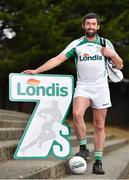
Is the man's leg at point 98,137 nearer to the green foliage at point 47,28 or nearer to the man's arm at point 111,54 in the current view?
the man's arm at point 111,54

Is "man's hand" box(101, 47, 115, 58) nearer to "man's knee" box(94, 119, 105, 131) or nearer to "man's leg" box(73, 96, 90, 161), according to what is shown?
"man's leg" box(73, 96, 90, 161)

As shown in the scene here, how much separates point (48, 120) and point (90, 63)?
93cm

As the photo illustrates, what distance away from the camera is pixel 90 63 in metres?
6.25

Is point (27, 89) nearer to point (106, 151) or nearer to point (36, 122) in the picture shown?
point (36, 122)

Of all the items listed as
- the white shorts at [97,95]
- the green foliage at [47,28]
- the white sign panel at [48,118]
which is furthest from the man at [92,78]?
the green foliage at [47,28]

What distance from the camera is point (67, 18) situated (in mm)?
21078

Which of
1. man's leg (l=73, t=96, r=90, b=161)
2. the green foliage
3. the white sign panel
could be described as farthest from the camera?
the green foliage

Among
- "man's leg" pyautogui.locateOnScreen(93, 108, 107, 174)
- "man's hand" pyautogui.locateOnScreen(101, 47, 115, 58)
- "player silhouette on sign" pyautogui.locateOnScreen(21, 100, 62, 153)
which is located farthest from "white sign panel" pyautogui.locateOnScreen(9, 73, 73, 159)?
"man's hand" pyautogui.locateOnScreen(101, 47, 115, 58)

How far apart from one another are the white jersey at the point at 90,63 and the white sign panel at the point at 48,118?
336mm

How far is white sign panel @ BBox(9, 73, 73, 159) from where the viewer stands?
6.54 meters

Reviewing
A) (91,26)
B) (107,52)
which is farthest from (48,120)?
(91,26)

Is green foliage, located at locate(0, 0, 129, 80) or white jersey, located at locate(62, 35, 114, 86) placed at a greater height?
green foliage, located at locate(0, 0, 129, 80)

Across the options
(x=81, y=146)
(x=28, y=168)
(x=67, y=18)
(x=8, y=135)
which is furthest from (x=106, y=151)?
(x=67, y=18)

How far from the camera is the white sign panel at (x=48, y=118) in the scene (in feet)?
21.5
